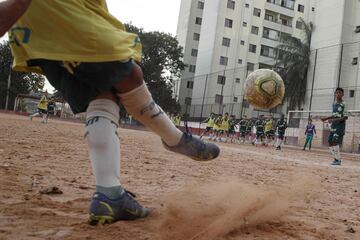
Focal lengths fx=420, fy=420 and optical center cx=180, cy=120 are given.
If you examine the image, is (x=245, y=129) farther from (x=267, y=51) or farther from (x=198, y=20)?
(x=198, y=20)

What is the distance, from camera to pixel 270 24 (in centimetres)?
5431

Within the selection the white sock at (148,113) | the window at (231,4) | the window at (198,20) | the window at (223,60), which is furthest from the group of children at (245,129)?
the window at (198,20)

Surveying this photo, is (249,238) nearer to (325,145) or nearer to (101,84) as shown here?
(101,84)

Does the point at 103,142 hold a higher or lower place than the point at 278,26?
lower

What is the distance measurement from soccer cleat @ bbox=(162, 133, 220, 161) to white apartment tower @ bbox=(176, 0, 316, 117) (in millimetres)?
43781

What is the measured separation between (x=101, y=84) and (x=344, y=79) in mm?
32080

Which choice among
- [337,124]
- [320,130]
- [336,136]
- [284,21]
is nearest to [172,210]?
[337,124]

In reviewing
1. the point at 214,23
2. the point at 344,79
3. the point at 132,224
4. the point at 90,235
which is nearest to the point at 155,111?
the point at 132,224

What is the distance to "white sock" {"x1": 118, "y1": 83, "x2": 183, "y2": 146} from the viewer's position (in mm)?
2221

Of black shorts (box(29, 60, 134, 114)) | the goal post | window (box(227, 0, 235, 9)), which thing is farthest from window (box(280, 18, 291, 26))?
black shorts (box(29, 60, 134, 114))

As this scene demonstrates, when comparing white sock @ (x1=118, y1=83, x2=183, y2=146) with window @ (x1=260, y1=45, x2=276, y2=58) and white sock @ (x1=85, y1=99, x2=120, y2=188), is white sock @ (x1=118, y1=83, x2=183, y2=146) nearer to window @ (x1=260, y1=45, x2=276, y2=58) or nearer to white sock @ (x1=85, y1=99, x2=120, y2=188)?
white sock @ (x1=85, y1=99, x2=120, y2=188)

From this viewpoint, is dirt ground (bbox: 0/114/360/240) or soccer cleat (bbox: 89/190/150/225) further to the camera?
soccer cleat (bbox: 89/190/150/225)

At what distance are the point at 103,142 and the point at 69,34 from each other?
0.54 metres

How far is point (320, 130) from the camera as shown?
92.8 ft
